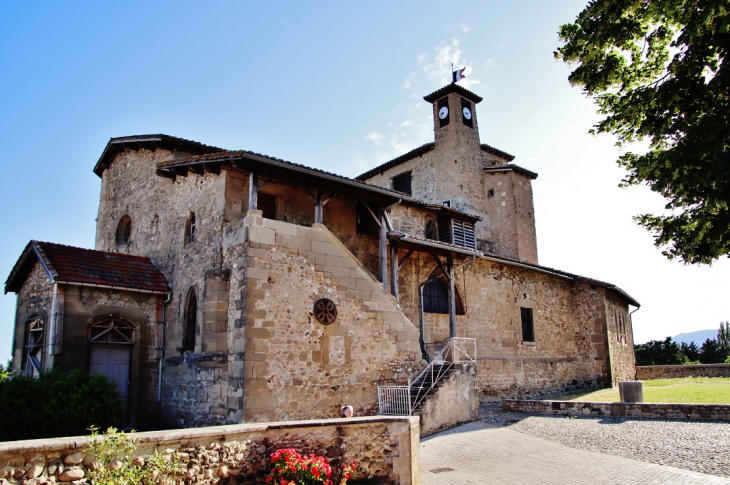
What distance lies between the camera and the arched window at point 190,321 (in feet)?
43.2

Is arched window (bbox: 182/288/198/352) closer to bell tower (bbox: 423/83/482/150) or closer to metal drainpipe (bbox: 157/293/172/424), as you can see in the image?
metal drainpipe (bbox: 157/293/172/424)

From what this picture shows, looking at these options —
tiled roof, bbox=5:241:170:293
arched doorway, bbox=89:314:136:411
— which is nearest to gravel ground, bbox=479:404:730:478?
arched doorway, bbox=89:314:136:411

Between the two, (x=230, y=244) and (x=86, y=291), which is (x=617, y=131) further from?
(x=86, y=291)

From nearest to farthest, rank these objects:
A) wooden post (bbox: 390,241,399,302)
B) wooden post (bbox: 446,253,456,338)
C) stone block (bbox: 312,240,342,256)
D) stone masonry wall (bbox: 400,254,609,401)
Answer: stone block (bbox: 312,240,342,256), wooden post (bbox: 390,241,399,302), wooden post (bbox: 446,253,456,338), stone masonry wall (bbox: 400,254,609,401)

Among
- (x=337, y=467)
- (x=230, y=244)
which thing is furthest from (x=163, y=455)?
(x=230, y=244)

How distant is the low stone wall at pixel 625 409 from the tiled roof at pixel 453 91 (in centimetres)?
1739

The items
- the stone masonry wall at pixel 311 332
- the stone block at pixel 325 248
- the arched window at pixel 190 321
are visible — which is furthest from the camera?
the arched window at pixel 190 321

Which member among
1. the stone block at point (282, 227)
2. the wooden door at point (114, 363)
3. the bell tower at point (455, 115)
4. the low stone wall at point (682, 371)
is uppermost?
the bell tower at point (455, 115)

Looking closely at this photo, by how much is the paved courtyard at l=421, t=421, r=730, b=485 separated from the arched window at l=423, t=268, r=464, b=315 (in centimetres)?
593

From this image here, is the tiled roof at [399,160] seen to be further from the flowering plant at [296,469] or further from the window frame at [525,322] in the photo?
the flowering plant at [296,469]

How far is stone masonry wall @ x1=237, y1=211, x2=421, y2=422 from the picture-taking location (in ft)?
35.9

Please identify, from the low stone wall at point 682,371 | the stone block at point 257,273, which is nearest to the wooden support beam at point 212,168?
the stone block at point 257,273

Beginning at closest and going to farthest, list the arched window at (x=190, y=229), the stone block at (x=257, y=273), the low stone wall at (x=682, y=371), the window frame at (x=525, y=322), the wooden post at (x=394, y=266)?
1. the stone block at (x=257, y=273)
2. the arched window at (x=190, y=229)
3. the wooden post at (x=394, y=266)
4. the window frame at (x=525, y=322)
5. the low stone wall at (x=682, y=371)

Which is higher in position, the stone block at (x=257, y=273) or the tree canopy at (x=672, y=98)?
the tree canopy at (x=672, y=98)
